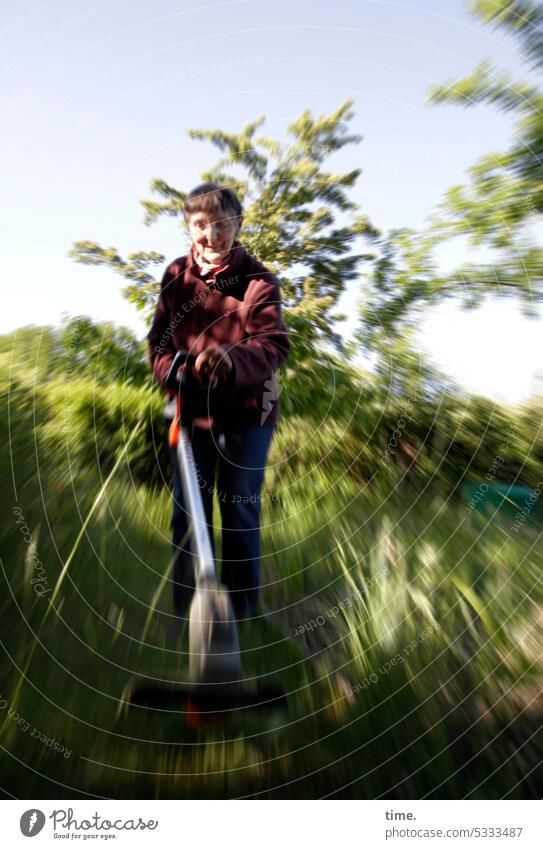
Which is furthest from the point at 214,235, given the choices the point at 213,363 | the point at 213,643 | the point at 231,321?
the point at 213,643

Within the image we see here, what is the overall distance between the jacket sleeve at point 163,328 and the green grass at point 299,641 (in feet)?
1.37

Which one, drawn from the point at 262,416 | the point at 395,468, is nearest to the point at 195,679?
the point at 262,416

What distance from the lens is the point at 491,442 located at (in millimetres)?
1764

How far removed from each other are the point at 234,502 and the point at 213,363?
16.2 inches

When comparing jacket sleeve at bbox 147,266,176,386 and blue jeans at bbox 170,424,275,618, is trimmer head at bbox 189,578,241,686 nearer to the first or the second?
blue jeans at bbox 170,424,275,618

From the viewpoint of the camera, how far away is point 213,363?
1539 mm

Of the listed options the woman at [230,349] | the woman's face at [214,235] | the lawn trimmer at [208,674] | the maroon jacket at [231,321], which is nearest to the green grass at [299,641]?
the lawn trimmer at [208,674]

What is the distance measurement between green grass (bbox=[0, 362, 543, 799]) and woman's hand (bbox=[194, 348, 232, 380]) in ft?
1.43

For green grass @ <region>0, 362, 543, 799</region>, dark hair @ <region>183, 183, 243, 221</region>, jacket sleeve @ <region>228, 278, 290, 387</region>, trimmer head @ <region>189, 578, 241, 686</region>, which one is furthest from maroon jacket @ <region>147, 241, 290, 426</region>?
trimmer head @ <region>189, 578, 241, 686</region>

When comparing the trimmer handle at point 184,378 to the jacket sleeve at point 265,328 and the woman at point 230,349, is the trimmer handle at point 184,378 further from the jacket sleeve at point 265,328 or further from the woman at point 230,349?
the jacket sleeve at point 265,328

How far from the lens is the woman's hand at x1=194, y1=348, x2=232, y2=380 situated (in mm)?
1517

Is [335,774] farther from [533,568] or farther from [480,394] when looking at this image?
[480,394]

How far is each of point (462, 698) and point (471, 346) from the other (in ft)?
3.12

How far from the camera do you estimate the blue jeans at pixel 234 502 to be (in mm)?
1676
